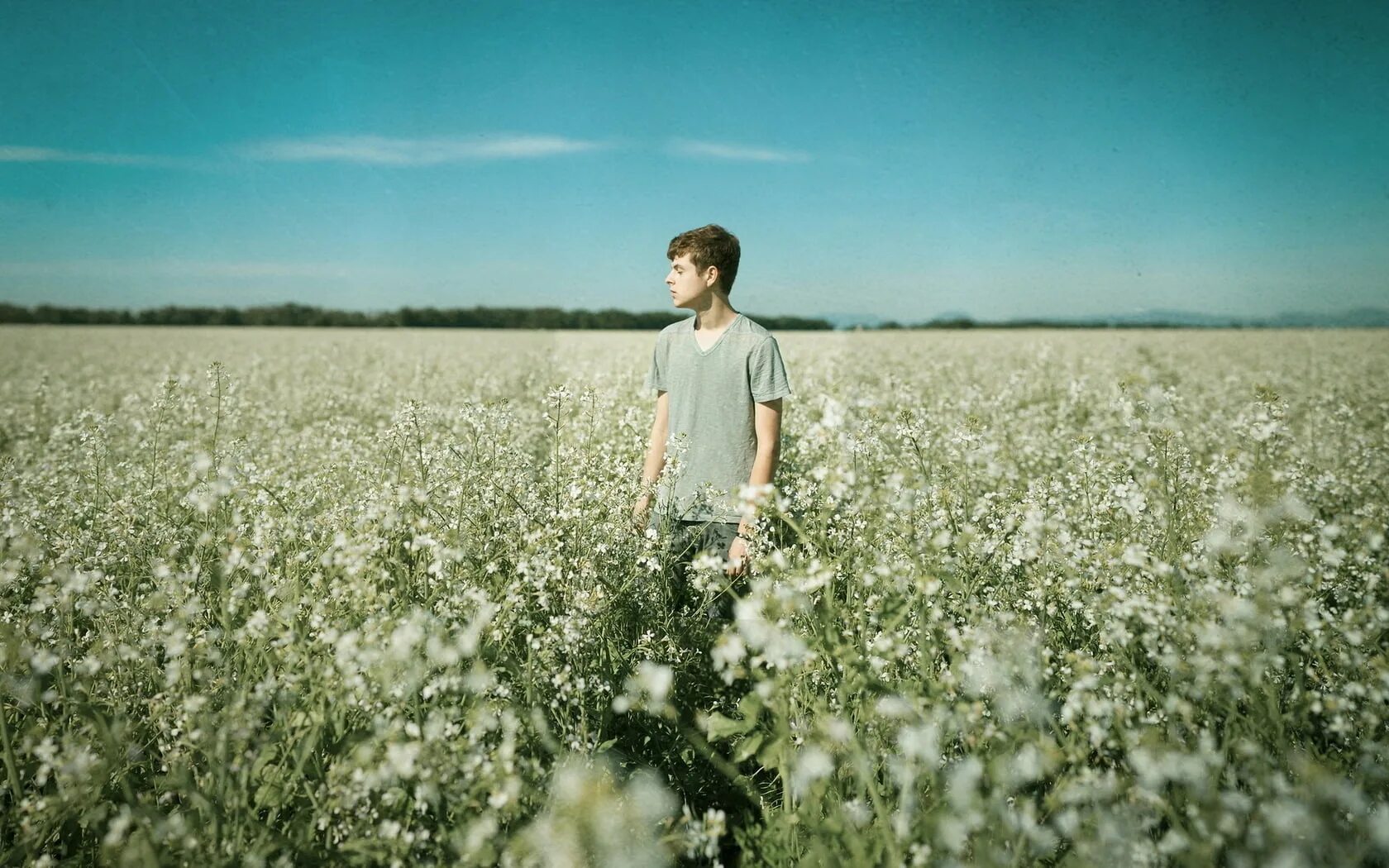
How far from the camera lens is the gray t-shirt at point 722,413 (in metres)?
4.33

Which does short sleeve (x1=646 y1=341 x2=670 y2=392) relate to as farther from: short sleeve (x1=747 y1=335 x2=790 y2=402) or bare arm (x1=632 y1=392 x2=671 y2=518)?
short sleeve (x1=747 y1=335 x2=790 y2=402)

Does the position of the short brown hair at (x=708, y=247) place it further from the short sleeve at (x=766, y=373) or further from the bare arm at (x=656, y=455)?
the bare arm at (x=656, y=455)

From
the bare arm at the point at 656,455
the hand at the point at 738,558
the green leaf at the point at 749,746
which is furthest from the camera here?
the bare arm at the point at 656,455

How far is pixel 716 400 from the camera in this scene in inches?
175

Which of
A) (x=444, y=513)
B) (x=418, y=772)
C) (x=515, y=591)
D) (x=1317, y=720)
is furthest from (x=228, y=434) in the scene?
(x=1317, y=720)

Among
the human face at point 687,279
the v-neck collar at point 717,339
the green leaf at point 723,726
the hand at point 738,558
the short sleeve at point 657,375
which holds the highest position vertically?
the human face at point 687,279

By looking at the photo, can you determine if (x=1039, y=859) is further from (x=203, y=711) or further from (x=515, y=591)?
(x=203, y=711)

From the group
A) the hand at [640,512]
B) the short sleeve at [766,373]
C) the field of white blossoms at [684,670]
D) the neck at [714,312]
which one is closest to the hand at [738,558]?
the field of white blossoms at [684,670]

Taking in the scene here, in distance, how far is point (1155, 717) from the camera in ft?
9.24

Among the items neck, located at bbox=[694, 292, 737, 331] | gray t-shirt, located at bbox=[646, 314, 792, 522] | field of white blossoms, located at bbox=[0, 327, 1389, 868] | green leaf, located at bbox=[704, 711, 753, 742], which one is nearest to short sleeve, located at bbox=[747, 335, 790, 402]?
gray t-shirt, located at bbox=[646, 314, 792, 522]

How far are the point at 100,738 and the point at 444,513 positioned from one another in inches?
67.5

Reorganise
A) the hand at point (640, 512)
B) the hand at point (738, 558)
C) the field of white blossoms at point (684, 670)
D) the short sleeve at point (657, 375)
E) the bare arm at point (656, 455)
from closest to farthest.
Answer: the field of white blossoms at point (684, 670) → the hand at point (738, 558) → the hand at point (640, 512) → the bare arm at point (656, 455) → the short sleeve at point (657, 375)

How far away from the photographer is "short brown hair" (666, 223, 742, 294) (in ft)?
14.4

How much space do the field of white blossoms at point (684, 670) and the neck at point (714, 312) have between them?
3.00 feet
